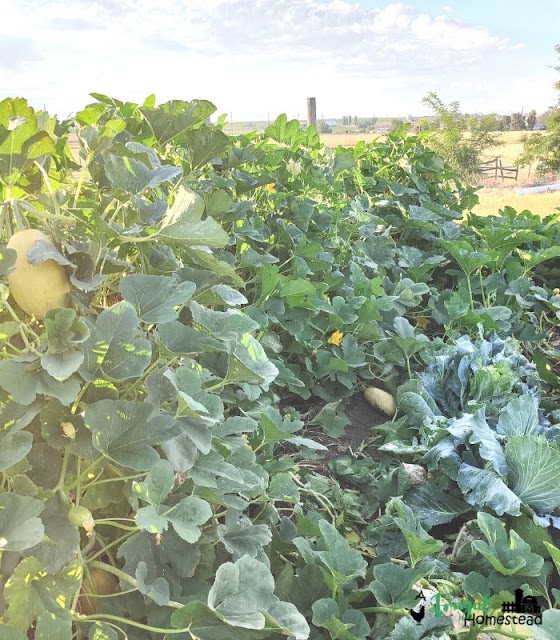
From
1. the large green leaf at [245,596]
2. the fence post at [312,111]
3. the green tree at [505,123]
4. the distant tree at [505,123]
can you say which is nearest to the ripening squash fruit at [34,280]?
the large green leaf at [245,596]

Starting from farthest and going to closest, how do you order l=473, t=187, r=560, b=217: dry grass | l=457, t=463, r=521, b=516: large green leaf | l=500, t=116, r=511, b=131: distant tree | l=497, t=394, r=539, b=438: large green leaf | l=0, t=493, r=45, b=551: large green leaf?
l=500, t=116, r=511, b=131: distant tree < l=473, t=187, r=560, b=217: dry grass < l=497, t=394, r=539, b=438: large green leaf < l=457, t=463, r=521, b=516: large green leaf < l=0, t=493, r=45, b=551: large green leaf

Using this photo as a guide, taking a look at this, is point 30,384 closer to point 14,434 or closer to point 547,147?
point 14,434

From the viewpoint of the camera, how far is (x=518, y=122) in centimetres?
2447

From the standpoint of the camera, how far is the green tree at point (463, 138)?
1490cm

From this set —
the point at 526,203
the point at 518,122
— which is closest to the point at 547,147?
the point at 518,122

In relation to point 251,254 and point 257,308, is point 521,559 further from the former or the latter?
point 251,254

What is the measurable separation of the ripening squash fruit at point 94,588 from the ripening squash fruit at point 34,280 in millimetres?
290

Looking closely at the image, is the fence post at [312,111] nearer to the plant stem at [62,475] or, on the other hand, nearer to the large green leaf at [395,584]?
the large green leaf at [395,584]

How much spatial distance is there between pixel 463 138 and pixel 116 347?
54.0 feet

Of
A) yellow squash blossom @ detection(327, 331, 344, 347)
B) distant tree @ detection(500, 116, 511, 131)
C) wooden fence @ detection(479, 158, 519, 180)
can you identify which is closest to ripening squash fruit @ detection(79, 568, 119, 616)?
yellow squash blossom @ detection(327, 331, 344, 347)

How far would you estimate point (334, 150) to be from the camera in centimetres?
288

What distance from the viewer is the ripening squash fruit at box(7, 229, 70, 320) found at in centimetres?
58

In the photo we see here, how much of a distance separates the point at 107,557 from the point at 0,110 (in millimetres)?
530

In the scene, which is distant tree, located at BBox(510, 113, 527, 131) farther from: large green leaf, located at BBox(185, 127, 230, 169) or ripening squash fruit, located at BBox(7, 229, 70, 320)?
ripening squash fruit, located at BBox(7, 229, 70, 320)
